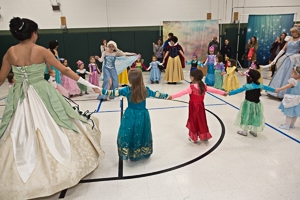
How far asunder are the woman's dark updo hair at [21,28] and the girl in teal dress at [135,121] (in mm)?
1038

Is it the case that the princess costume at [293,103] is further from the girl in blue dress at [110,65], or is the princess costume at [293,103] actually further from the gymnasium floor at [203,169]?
the girl in blue dress at [110,65]

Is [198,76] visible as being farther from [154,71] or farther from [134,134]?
[154,71]

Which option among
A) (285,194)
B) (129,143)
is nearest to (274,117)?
(285,194)

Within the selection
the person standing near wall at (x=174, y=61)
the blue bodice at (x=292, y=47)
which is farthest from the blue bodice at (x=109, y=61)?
the blue bodice at (x=292, y=47)

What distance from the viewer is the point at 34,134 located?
2.49 meters

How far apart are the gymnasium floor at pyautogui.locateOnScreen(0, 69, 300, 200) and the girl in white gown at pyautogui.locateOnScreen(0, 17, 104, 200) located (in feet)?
1.04

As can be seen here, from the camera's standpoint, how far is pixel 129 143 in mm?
2990

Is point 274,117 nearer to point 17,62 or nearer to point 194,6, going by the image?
point 17,62

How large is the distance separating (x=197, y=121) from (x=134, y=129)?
1167 millimetres

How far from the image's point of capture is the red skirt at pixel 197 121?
3562mm

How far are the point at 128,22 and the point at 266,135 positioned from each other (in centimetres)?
986

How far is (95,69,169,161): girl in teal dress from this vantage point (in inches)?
111

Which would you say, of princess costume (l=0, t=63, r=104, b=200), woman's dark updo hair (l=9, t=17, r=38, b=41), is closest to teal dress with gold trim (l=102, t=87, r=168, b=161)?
princess costume (l=0, t=63, r=104, b=200)

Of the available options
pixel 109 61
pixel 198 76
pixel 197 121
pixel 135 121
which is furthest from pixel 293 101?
pixel 109 61
